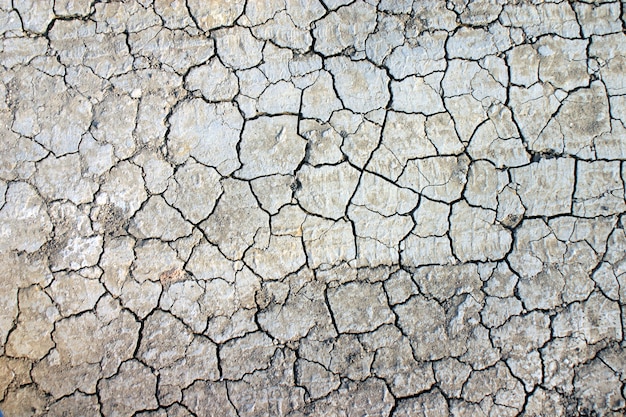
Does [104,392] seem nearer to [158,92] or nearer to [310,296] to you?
[310,296]

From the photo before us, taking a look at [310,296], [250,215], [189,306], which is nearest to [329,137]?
[250,215]

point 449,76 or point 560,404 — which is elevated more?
point 449,76

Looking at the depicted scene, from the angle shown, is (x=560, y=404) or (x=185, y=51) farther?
(x=185, y=51)

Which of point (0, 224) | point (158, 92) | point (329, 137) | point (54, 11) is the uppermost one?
point (54, 11)

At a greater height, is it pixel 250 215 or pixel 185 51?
pixel 185 51

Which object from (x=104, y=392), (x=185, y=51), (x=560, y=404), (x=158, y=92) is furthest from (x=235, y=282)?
(x=560, y=404)

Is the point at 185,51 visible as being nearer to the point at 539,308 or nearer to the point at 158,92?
the point at 158,92
